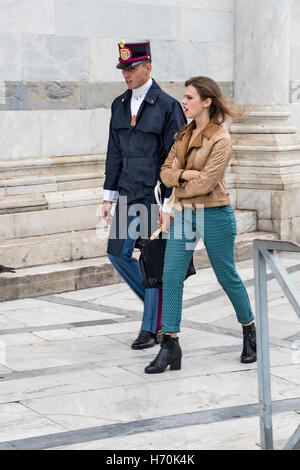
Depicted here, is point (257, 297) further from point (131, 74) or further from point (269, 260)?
point (131, 74)

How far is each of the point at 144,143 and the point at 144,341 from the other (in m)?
1.23

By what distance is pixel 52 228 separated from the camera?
8945 millimetres

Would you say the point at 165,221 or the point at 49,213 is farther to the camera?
the point at 49,213

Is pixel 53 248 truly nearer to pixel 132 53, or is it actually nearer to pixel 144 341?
pixel 144 341

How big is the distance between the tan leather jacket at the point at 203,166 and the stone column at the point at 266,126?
14.8 feet

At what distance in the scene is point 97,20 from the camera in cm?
934

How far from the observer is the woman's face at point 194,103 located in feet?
19.4

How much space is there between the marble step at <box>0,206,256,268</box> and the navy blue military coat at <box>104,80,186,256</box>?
78.4 inches

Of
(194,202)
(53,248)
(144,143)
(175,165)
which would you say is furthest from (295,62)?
(194,202)

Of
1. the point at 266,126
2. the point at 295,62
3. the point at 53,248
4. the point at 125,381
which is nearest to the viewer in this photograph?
the point at 125,381

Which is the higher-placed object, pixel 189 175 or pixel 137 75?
pixel 137 75

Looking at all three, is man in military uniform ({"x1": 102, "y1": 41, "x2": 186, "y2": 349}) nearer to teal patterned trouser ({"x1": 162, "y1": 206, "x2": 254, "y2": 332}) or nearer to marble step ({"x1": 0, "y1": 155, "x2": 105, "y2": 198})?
teal patterned trouser ({"x1": 162, "y1": 206, "x2": 254, "y2": 332})
